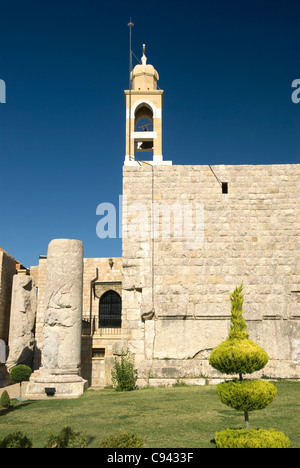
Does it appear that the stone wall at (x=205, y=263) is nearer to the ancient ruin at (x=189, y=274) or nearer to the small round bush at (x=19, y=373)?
the ancient ruin at (x=189, y=274)

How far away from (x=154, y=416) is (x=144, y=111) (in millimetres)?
13481

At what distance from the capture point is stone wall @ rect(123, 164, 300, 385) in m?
10.7

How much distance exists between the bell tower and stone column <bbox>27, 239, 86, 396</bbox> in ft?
17.6

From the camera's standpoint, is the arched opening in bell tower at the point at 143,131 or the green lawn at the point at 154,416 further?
the arched opening in bell tower at the point at 143,131

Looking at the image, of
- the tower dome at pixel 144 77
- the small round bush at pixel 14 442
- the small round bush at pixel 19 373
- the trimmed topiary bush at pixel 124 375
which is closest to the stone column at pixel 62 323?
the small round bush at pixel 19 373

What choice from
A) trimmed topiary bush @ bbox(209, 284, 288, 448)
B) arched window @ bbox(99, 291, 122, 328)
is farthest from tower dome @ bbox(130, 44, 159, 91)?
trimmed topiary bush @ bbox(209, 284, 288, 448)

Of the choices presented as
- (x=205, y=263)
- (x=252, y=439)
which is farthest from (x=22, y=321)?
(x=252, y=439)

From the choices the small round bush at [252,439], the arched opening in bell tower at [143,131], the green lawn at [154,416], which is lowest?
the green lawn at [154,416]

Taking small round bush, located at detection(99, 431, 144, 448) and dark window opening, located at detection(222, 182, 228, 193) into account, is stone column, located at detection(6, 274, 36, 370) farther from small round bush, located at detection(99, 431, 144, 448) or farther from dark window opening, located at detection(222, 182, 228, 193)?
small round bush, located at detection(99, 431, 144, 448)

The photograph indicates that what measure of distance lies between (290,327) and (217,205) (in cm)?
367

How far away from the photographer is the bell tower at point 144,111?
53.1ft

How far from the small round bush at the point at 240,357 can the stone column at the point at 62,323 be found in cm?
625

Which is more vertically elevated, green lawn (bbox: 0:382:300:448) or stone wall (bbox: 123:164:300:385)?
stone wall (bbox: 123:164:300:385)
